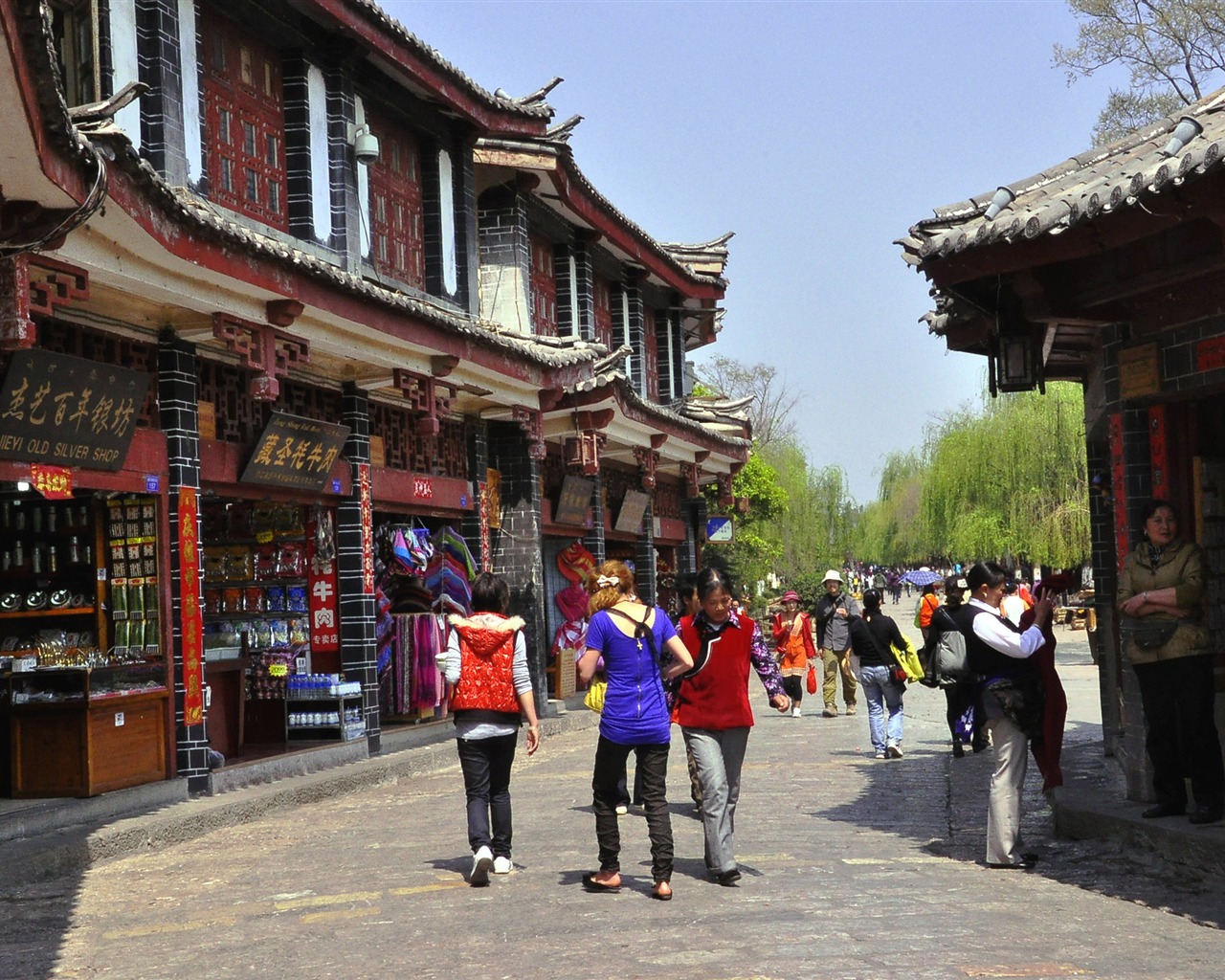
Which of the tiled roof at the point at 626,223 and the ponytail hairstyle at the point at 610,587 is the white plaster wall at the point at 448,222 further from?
the ponytail hairstyle at the point at 610,587

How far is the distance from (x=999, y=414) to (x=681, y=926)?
3620 cm

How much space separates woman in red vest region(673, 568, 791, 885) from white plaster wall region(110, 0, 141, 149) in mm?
5912

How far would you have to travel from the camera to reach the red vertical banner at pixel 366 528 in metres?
14.6

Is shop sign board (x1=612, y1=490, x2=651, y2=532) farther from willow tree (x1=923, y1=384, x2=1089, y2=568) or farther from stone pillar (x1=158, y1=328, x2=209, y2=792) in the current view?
willow tree (x1=923, y1=384, x2=1089, y2=568)

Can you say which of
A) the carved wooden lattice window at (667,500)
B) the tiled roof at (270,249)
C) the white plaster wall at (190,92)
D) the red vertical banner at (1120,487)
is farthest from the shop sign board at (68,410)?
the carved wooden lattice window at (667,500)

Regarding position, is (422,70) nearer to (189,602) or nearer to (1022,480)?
(189,602)

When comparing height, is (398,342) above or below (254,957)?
above

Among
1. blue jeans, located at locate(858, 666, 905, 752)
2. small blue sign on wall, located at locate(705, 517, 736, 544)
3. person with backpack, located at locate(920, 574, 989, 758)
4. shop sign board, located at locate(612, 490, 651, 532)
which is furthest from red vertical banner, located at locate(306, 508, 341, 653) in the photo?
small blue sign on wall, located at locate(705, 517, 736, 544)

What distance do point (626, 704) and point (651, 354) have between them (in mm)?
19658

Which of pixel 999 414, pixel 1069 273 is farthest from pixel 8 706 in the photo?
pixel 999 414

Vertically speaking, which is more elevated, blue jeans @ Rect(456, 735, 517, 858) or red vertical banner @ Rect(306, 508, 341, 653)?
red vertical banner @ Rect(306, 508, 341, 653)

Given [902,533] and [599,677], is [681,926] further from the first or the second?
[902,533]

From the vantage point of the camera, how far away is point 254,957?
22.4 ft

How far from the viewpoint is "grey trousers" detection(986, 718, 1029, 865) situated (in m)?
8.45
